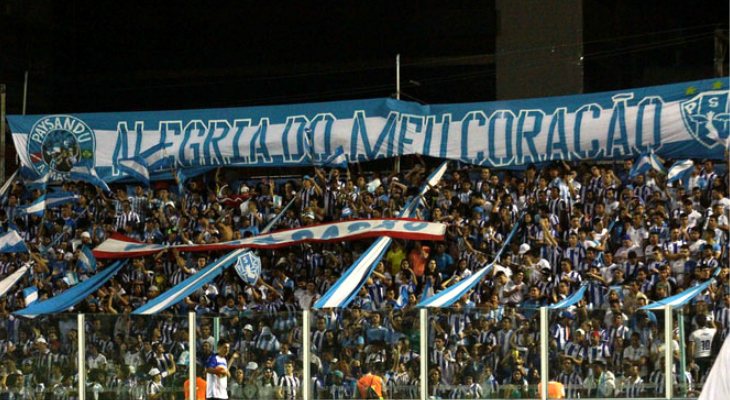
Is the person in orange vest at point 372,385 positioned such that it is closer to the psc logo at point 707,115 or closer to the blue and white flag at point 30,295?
the psc logo at point 707,115

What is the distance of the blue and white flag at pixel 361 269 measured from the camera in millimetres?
17812

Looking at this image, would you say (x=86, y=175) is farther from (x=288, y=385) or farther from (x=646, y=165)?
(x=646, y=165)

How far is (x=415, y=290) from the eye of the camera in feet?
58.7

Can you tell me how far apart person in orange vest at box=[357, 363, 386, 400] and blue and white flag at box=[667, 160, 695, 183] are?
5.44 meters

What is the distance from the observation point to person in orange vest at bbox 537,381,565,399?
15.3 m

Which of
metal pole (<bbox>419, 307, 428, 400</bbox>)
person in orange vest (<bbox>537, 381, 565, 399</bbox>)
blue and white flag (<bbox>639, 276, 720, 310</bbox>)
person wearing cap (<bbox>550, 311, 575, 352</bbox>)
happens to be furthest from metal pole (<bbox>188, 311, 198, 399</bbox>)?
blue and white flag (<bbox>639, 276, 720, 310</bbox>)

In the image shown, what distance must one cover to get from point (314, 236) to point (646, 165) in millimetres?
5482

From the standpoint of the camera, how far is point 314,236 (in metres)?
19.3

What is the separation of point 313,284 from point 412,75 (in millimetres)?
10187

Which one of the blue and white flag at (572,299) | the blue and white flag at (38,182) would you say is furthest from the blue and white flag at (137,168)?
the blue and white flag at (572,299)

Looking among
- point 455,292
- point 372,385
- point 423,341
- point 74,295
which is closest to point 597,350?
point 423,341

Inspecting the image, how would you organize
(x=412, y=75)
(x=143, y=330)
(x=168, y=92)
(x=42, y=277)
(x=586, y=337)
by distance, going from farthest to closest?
(x=168, y=92) → (x=412, y=75) → (x=42, y=277) → (x=143, y=330) → (x=586, y=337)

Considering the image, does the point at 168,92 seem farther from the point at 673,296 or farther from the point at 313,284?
the point at 673,296

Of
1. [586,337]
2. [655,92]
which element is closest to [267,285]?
[586,337]
